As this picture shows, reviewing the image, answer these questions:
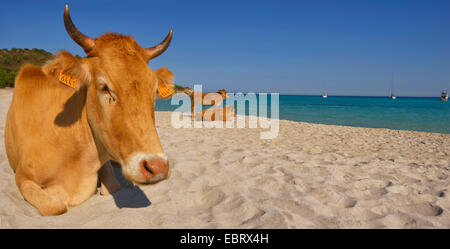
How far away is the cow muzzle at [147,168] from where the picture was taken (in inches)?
73.2

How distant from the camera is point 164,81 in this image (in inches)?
98.7

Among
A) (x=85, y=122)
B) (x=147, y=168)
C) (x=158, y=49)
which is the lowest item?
(x=147, y=168)

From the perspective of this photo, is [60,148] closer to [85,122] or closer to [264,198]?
[85,122]

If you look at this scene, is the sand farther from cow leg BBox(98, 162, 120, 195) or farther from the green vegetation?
the green vegetation

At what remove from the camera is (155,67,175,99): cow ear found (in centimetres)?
246

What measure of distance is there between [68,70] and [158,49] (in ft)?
2.54

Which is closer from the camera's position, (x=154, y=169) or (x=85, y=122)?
(x=154, y=169)

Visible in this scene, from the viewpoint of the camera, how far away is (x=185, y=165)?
4.30 m

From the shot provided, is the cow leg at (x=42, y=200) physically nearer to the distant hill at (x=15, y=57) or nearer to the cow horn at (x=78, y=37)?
the cow horn at (x=78, y=37)

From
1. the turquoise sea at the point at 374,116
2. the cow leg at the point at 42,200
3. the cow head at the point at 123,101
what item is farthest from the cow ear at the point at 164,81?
the turquoise sea at the point at 374,116

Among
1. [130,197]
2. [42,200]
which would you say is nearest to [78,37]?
[42,200]
